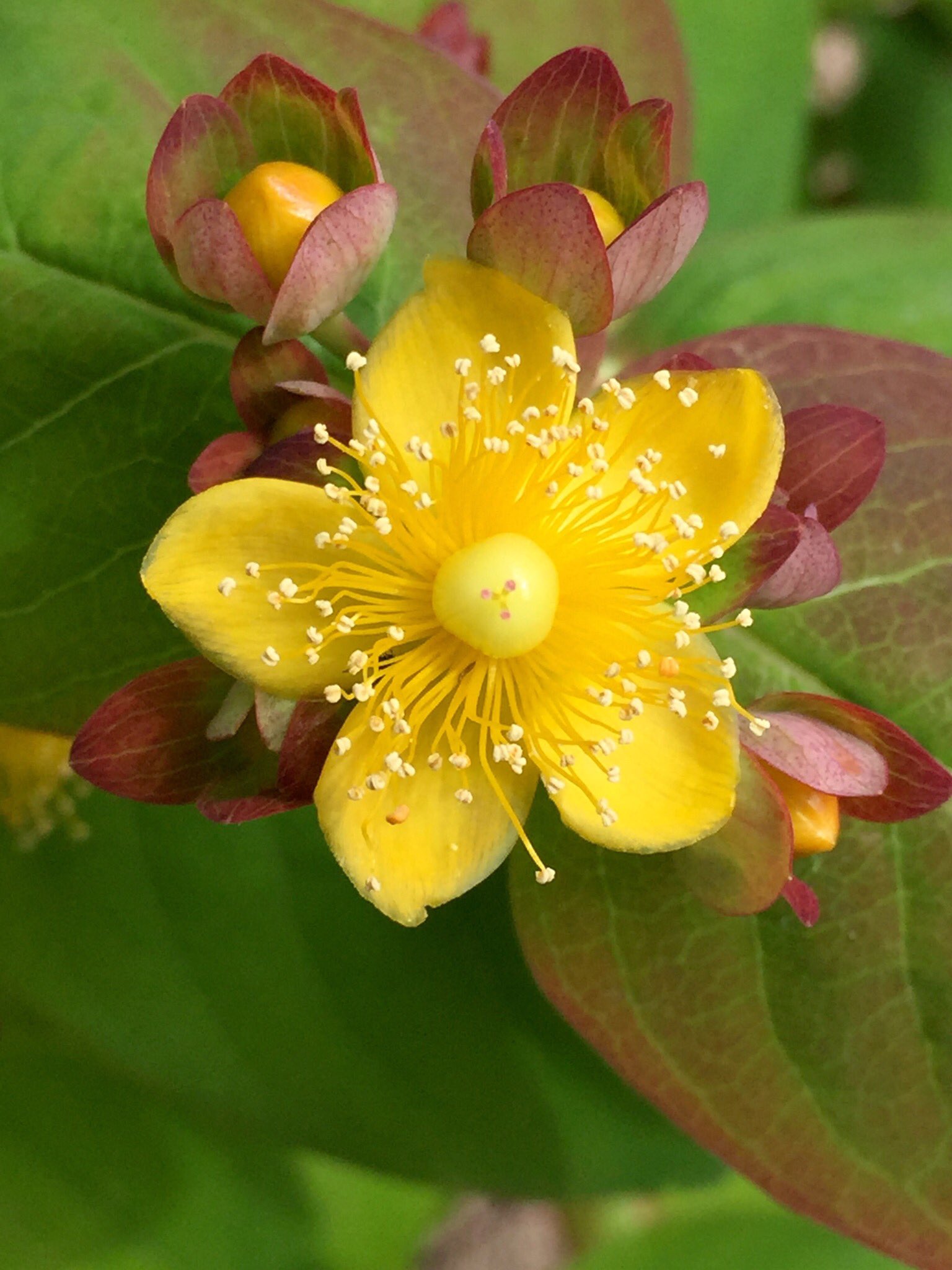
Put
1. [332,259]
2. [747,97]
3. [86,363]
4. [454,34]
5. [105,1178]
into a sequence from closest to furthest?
[332,259] < [86,363] < [454,34] < [105,1178] < [747,97]

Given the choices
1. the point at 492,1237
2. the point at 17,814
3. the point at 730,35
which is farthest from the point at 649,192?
the point at 492,1237

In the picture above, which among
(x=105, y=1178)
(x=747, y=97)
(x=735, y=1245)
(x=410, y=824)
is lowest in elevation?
(x=735, y=1245)

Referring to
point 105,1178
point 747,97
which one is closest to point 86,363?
point 105,1178

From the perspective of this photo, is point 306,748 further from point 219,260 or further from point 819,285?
point 819,285

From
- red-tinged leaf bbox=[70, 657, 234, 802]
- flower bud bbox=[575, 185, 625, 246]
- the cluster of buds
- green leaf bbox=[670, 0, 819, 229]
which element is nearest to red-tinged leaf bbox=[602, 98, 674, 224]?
flower bud bbox=[575, 185, 625, 246]

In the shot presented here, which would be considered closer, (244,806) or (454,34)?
(244,806)

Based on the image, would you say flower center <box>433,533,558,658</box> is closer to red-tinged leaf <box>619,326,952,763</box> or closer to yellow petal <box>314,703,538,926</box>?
yellow petal <box>314,703,538,926</box>
